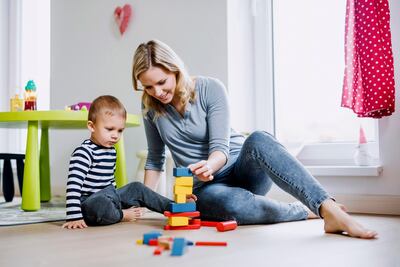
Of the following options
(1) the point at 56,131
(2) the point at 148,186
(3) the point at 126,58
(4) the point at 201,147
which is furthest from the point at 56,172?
(4) the point at 201,147

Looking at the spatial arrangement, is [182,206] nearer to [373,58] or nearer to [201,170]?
[201,170]

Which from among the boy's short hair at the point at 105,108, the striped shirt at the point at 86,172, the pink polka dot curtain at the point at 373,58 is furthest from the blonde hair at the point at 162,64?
the pink polka dot curtain at the point at 373,58

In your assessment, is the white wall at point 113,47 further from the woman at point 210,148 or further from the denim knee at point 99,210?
the denim knee at point 99,210

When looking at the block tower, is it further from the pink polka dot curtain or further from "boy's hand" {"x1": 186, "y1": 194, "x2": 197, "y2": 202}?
the pink polka dot curtain

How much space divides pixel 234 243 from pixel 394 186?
967 millimetres

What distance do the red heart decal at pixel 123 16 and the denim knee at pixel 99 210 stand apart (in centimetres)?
128

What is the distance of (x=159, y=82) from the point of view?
1.50 m

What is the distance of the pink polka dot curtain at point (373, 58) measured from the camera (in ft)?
5.95

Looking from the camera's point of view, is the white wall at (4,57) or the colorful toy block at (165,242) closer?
the colorful toy block at (165,242)

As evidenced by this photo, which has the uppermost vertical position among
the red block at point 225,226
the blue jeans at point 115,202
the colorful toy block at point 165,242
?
the blue jeans at point 115,202

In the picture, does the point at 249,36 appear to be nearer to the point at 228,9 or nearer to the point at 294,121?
the point at 228,9

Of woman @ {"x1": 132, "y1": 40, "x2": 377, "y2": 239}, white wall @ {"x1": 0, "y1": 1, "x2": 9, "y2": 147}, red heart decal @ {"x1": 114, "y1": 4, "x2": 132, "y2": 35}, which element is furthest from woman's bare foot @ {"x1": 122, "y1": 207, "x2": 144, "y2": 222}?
white wall @ {"x1": 0, "y1": 1, "x2": 9, "y2": 147}

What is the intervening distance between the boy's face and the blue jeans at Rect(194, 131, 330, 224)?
1.07 ft

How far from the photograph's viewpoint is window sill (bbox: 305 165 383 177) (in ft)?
6.31
